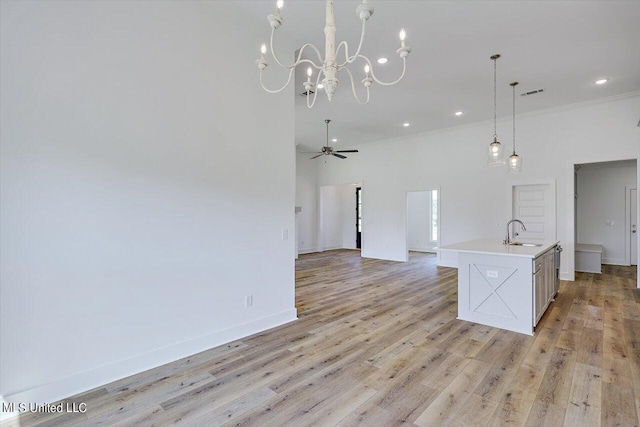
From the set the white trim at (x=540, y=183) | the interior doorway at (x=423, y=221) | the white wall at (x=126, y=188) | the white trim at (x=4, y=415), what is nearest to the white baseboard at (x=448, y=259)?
the white trim at (x=540, y=183)

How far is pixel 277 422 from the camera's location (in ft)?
6.64

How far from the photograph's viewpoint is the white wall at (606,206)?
24.2 ft

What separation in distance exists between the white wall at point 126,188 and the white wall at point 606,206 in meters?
8.43

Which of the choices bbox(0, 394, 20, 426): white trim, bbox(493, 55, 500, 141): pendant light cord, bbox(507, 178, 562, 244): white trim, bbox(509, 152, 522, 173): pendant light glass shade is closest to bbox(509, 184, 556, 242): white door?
bbox(507, 178, 562, 244): white trim

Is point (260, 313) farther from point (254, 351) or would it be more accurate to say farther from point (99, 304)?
point (99, 304)

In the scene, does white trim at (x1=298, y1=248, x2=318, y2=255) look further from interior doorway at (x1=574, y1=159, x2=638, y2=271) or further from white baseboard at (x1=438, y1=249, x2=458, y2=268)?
interior doorway at (x1=574, y1=159, x2=638, y2=271)

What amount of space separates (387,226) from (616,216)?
5415 mm

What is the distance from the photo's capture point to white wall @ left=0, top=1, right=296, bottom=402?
2.13 m

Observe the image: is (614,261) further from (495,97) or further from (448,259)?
(495,97)

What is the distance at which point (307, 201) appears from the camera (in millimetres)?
10430

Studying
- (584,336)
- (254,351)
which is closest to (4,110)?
(254,351)

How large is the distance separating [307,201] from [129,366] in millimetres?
8117

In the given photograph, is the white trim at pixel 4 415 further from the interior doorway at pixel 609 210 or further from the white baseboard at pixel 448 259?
the interior doorway at pixel 609 210

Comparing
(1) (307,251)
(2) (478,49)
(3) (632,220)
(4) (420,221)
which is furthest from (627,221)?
(1) (307,251)
